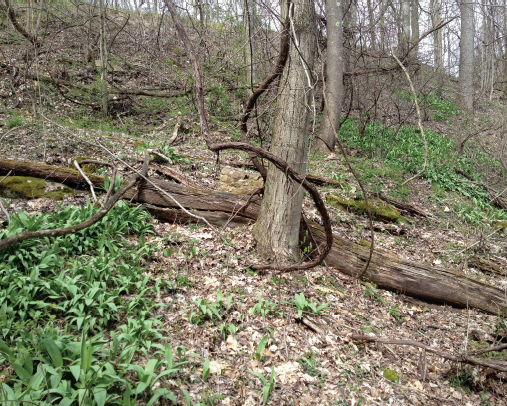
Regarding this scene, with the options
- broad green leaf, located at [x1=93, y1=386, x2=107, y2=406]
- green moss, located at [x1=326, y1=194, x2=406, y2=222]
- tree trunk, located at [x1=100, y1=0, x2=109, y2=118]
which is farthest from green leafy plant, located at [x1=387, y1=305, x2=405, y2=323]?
tree trunk, located at [x1=100, y1=0, x2=109, y2=118]

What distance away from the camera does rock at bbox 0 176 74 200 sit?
4730mm

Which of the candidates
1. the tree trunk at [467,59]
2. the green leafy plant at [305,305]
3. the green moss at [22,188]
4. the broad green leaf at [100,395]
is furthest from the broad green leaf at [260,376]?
the tree trunk at [467,59]

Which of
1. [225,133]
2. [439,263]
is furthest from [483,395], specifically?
[225,133]

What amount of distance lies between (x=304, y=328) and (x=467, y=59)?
14.7m

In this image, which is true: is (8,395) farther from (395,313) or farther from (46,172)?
(395,313)

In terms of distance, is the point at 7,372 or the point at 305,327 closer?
the point at 7,372

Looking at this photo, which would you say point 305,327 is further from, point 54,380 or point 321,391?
point 54,380

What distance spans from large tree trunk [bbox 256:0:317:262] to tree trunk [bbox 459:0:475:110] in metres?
11.8

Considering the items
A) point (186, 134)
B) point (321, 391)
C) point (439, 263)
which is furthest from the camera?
point (186, 134)

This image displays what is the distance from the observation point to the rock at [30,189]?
4730mm

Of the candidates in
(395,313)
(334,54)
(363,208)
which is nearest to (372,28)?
(334,54)

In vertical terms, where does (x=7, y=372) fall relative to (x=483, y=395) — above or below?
above

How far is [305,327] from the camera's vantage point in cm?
364

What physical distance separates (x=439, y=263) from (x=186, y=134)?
7.09 meters
